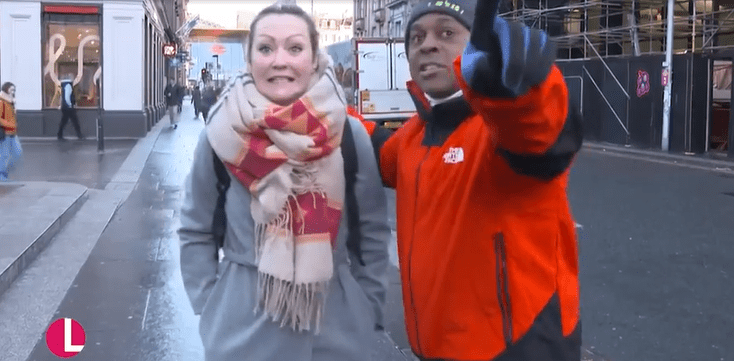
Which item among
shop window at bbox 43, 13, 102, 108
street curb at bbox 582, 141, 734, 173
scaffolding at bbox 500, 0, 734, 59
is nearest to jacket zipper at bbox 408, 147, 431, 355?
street curb at bbox 582, 141, 734, 173

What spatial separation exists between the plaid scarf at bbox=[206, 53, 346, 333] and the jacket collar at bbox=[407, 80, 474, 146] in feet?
1.12

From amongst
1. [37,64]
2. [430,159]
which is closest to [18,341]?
[430,159]

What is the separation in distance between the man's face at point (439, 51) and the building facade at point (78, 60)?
24.2 metres

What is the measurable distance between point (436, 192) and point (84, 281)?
6.19 metres

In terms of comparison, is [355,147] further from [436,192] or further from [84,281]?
[84,281]

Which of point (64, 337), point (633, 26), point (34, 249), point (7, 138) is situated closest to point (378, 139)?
point (64, 337)

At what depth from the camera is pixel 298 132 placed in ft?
9.52

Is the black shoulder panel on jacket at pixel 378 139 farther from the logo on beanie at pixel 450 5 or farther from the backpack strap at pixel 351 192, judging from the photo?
the logo on beanie at pixel 450 5

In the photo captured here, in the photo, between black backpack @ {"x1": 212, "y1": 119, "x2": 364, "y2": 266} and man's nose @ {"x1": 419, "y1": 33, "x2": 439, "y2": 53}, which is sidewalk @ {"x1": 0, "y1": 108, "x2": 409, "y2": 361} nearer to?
black backpack @ {"x1": 212, "y1": 119, "x2": 364, "y2": 266}

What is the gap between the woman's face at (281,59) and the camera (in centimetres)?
299

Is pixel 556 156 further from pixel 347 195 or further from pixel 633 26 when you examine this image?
pixel 633 26

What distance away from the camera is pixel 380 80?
28.8 metres

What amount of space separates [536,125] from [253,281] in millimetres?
1328

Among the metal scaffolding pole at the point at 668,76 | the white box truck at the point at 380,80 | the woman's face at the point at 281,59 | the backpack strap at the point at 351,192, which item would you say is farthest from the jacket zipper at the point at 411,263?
the white box truck at the point at 380,80
